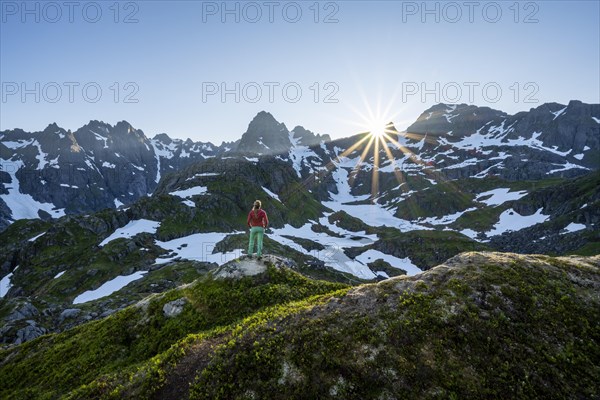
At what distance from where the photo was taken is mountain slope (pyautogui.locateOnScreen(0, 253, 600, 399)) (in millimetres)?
10055

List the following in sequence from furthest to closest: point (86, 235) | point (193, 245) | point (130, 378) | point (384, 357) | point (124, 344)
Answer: point (86, 235)
point (193, 245)
point (124, 344)
point (130, 378)
point (384, 357)

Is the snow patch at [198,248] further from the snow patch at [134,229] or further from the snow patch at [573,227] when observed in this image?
the snow patch at [573,227]

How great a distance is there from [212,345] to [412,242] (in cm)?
18838

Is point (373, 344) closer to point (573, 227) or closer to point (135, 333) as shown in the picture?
point (135, 333)

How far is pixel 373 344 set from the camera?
11.3m

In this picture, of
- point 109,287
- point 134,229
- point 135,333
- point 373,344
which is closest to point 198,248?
point 134,229

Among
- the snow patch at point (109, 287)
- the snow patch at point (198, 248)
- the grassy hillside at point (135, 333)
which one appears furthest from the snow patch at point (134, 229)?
the grassy hillside at point (135, 333)

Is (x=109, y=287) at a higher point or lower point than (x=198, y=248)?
lower

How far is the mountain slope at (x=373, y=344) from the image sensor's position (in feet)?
33.0

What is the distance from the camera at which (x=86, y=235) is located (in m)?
158

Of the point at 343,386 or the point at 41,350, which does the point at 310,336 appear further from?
the point at 41,350

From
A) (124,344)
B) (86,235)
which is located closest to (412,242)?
(86,235)

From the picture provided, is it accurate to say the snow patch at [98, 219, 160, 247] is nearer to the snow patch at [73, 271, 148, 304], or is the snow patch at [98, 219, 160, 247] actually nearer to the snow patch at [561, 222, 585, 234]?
the snow patch at [73, 271, 148, 304]

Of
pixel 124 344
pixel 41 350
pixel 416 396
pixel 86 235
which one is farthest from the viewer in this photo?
pixel 86 235
